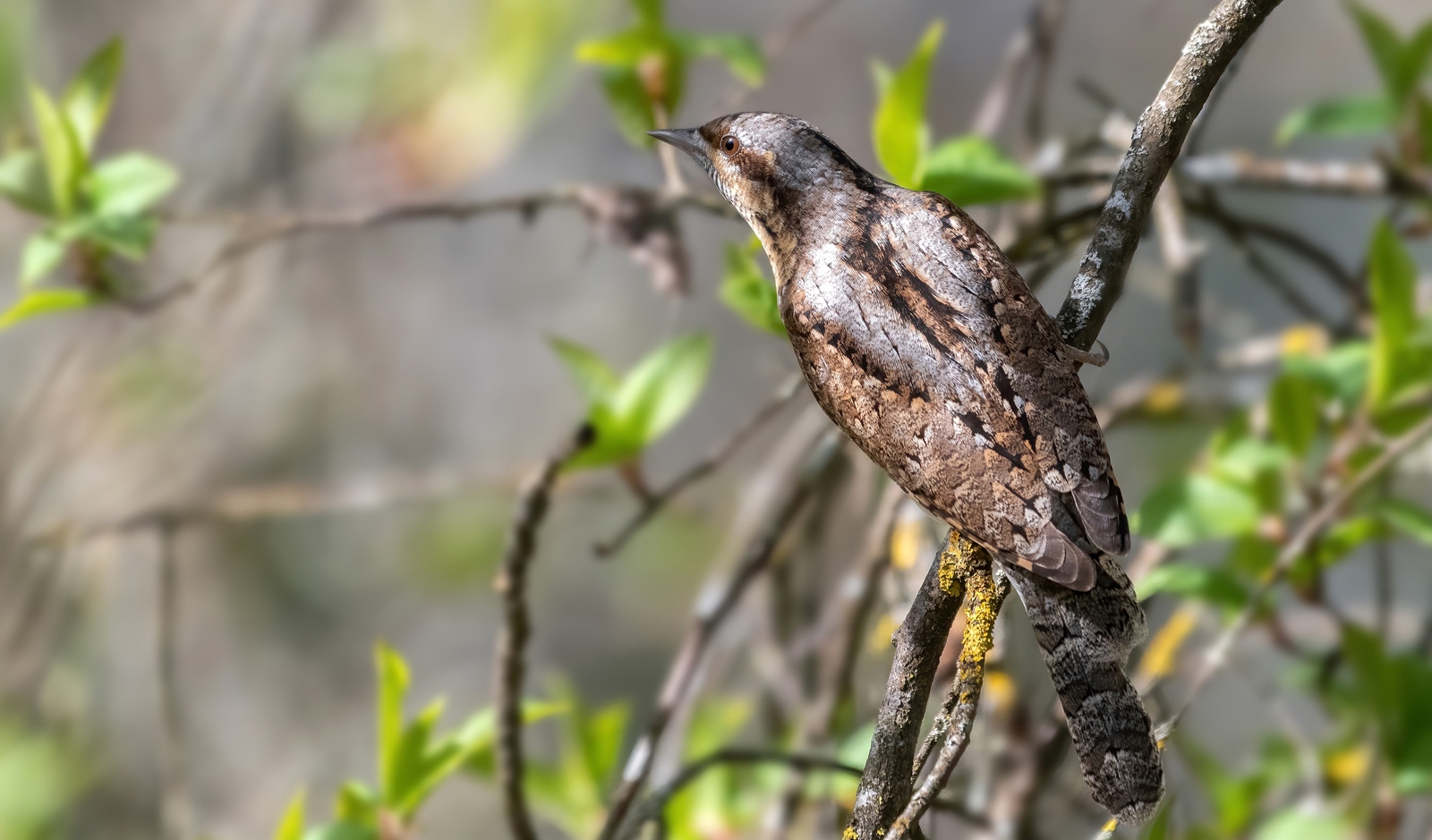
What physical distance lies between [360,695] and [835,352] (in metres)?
3.18

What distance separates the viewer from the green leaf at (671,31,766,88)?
5.13 ft

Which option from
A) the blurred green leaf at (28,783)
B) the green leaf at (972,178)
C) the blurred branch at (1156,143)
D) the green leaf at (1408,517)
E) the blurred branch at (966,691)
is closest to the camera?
the blurred branch at (966,691)

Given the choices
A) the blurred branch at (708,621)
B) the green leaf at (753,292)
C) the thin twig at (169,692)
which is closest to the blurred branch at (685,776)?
the blurred branch at (708,621)

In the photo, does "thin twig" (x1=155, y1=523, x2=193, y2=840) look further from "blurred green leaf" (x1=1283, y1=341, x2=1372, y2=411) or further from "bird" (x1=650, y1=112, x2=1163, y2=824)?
"blurred green leaf" (x1=1283, y1=341, x2=1372, y2=411)

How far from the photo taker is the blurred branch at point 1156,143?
104 cm

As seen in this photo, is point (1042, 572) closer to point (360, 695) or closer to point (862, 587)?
point (862, 587)

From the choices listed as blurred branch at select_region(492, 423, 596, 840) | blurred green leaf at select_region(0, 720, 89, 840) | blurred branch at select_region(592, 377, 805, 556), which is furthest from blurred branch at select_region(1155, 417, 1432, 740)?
blurred green leaf at select_region(0, 720, 89, 840)

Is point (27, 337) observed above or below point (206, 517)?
above

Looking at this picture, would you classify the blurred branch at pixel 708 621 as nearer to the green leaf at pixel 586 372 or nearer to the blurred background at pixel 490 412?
the blurred background at pixel 490 412

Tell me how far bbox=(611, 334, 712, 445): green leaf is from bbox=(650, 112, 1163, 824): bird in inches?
17.4

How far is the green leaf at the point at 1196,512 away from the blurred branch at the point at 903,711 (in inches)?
23.0

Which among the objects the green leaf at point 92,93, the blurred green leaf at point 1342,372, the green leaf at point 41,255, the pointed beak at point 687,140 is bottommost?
the blurred green leaf at point 1342,372

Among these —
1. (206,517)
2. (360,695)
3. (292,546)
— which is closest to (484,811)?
(360,695)

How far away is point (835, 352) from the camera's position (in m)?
1.10
